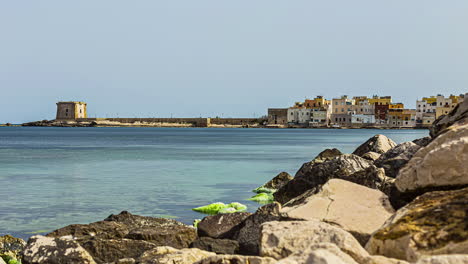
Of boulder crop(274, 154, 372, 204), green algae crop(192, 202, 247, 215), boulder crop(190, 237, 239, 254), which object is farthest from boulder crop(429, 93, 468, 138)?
green algae crop(192, 202, 247, 215)

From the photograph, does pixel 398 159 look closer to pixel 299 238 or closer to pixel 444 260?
pixel 299 238

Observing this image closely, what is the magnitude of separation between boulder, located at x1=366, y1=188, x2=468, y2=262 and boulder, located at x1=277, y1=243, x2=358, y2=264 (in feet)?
1.89

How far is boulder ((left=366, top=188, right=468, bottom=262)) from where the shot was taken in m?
4.00

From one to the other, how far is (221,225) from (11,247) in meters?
2.84

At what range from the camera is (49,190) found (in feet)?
52.3

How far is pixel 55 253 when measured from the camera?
18.6ft

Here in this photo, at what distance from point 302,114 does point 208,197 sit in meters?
100

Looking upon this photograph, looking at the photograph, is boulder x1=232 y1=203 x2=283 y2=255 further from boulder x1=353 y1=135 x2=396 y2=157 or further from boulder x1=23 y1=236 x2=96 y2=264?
boulder x1=353 y1=135 x2=396 y2=157

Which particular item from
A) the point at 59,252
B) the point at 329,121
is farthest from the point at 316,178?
the point at 329,121

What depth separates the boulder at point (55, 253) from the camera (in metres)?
5.60

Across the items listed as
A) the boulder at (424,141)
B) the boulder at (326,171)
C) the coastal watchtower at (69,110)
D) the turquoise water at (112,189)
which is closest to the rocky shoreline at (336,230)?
the boulder at (326,171)

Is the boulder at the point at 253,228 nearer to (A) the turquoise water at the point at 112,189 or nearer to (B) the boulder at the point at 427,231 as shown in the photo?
(B) the boulder at the point at 427,231

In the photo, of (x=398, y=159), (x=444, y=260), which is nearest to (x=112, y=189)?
(x=398, y=159)

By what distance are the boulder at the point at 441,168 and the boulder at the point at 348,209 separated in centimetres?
39
